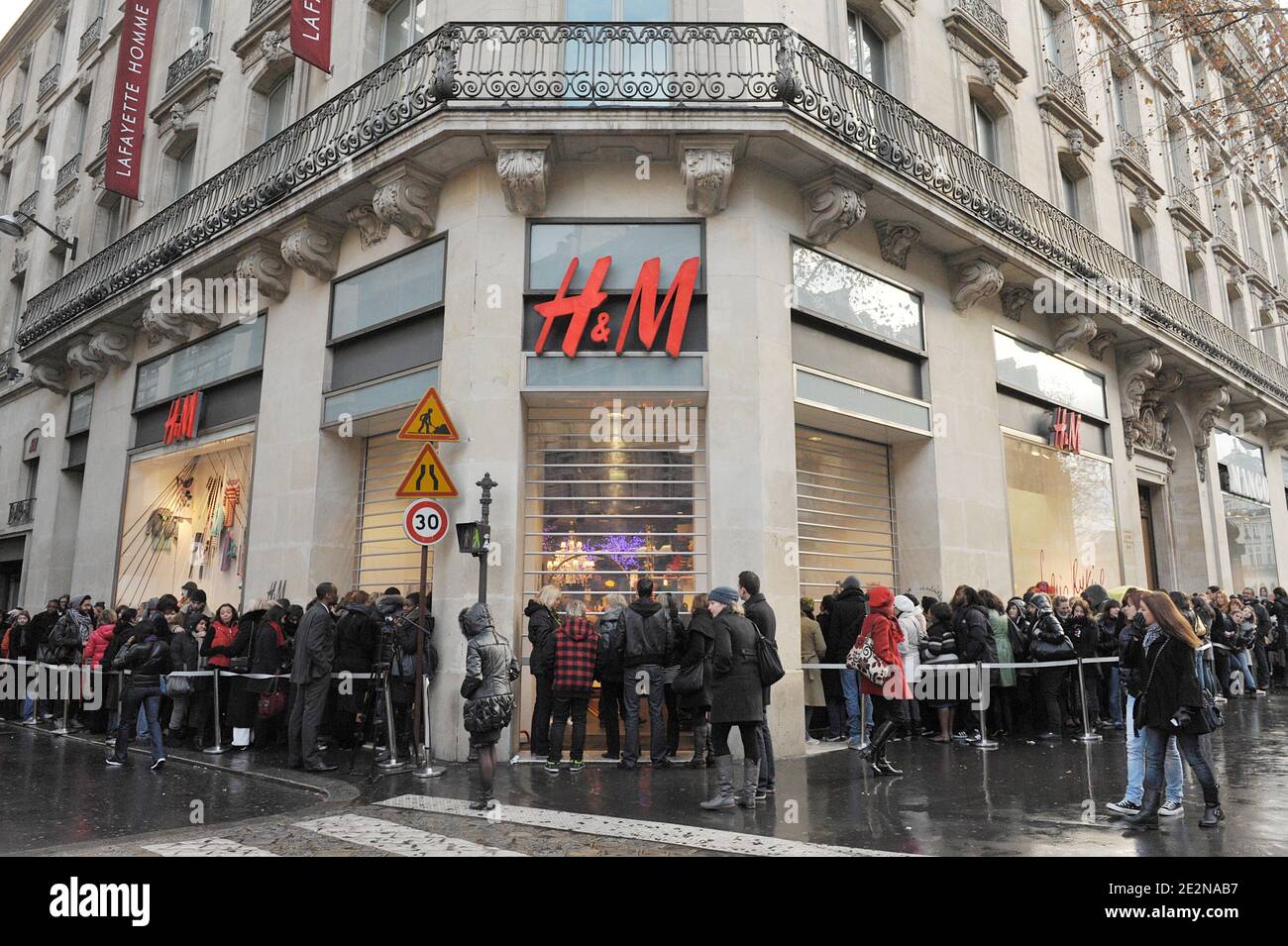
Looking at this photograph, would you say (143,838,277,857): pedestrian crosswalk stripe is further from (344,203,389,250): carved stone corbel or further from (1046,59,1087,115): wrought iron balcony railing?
(1046,59,1087,115): wrought iron balcony railing

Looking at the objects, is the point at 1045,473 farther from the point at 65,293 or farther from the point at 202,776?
the point at 65,293

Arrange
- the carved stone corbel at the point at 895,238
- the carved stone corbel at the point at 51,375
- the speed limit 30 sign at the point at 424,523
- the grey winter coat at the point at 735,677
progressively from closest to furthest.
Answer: the grey winter coat at the point at 735,677 < the speed limit 30 sign at the point at 424,523 < the carved stone corbel at the point at 895,238 < the carved stone corbel at the point at 51,375

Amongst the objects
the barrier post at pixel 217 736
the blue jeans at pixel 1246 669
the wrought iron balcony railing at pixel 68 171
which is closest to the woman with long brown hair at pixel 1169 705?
the barrier post at pixel 217 736

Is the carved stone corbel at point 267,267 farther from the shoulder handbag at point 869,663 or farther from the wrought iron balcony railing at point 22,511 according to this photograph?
the wrought iron balcony railing at point 22,511

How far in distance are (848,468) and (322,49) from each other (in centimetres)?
1091

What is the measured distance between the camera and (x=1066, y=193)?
60.3 feet

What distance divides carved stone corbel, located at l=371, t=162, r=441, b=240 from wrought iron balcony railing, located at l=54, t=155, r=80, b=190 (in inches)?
649

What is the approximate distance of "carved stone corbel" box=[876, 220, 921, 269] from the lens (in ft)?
41.3

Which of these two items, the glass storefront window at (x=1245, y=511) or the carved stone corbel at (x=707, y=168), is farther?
the glass storefront window at (x=1245, y=511)

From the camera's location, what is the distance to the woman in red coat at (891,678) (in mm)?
8461

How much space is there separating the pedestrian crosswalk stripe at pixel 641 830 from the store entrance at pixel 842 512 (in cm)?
613

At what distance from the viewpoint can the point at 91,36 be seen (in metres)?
23.2

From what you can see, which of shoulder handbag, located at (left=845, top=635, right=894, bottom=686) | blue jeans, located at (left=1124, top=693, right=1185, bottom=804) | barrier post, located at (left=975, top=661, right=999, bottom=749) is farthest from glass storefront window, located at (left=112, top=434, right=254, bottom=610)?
blue jeans, located at (left=1124, top=693, right=1185, bottom=804)

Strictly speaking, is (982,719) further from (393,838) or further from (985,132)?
(985,132)
